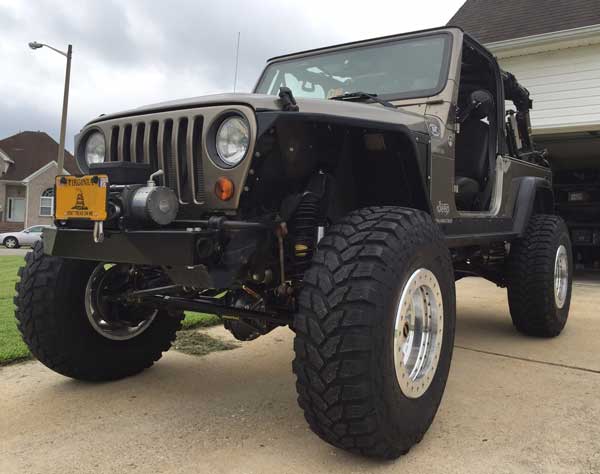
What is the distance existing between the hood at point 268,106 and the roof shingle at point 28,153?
109 feet

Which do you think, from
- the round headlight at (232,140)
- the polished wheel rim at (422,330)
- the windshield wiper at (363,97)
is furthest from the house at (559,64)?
→ the round headlight at (232,140)

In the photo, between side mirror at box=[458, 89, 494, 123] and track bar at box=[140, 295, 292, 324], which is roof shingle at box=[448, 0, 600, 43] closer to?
side mirror at box=[458, 89, 494, 123]

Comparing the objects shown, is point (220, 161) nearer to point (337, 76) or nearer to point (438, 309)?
point (438, 309)

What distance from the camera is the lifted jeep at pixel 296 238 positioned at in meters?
2.27

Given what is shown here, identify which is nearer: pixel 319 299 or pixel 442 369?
pixel 319 299

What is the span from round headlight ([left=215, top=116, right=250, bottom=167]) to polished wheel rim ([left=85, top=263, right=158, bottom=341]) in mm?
1331

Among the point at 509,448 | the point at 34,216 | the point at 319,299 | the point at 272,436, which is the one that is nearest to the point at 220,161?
the point at 319,299

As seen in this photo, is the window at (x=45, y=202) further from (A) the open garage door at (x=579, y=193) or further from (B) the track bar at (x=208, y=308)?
(B) the track bar at (x=208, y=308)

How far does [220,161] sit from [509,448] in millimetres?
1859

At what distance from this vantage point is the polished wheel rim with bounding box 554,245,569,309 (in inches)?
199

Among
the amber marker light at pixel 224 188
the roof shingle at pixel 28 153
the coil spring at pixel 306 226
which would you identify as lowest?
the coil spring at pixel 306 226

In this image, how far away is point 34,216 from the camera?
3325 cm

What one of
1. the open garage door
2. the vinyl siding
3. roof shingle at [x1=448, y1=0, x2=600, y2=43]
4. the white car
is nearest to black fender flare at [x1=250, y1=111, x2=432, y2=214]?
the vinyl siding

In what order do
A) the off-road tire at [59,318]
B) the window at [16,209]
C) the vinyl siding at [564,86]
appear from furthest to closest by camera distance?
the window at [16,209]
the vinyl siding at [564,86]
the off-road tire at [59,318]
